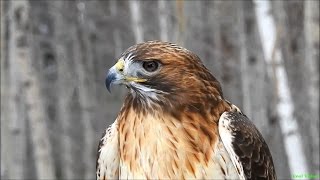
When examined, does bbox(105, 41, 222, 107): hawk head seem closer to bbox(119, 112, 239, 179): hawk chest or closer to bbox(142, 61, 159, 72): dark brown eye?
bbox(142, 61, 159, 72): dark brown eye

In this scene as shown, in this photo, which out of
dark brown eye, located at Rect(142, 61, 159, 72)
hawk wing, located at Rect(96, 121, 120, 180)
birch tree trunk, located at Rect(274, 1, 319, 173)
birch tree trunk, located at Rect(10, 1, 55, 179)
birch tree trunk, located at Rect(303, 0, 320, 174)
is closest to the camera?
dark brown eye, located at Rect(142, 61, 159, 72)

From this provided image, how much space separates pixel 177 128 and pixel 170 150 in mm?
161

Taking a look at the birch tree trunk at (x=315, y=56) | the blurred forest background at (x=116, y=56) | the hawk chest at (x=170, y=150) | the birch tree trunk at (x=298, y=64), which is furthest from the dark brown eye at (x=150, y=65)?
the birch tree trunk at (x=298, y=64)

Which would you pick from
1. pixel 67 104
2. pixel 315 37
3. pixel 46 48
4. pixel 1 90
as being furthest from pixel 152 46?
pixel 46 48

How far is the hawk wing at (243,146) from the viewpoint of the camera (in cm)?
510

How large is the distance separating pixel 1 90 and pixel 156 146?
5.87m

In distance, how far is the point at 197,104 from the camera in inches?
204

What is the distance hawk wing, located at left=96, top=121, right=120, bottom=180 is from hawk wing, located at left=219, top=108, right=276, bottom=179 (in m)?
0.81

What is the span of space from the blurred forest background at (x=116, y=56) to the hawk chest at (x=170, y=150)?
14.1 feet

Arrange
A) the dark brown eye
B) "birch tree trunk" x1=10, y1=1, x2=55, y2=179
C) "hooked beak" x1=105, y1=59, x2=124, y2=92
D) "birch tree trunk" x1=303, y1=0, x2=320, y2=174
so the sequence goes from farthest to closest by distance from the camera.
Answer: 1. "birch tree trunk" x1=10, y1=1, x2=55, y2=179
2. "birch tree trunk" x1=303, y1=0, x2=320, y2=174
3. the dark brown eye
4. "hooked beak" x1=105, y1=59, x2=124, y2=92

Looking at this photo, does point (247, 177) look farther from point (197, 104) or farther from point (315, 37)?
point (315, 37)

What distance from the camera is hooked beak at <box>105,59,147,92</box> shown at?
16.1 ft

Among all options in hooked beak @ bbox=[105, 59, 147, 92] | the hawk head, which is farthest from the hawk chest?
hooked beak @ bbox=[105, 59, 147, 92]

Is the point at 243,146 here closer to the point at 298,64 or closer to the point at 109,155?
the point at 109,155
